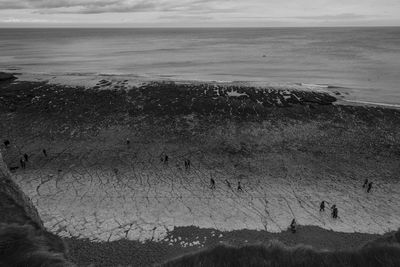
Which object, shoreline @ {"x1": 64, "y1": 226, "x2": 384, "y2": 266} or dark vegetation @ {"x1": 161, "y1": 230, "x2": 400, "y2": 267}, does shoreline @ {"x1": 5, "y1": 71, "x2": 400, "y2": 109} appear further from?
dark vegetation @ {"x1": 161, "y1": 230, "x2": 400, "y2": 267}

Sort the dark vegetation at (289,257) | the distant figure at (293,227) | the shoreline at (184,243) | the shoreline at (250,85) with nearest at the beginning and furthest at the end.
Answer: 1. the dark vegetation at (289,257)
2. the shoreline at (184,243)
3. the distant figure at (293,227)
4. the shoreline at (250,85)

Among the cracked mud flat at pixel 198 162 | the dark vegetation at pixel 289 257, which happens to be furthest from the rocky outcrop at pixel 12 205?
the dark vegetation at pixel 289 257

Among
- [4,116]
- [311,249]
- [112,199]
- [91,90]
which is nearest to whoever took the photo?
[311,249]

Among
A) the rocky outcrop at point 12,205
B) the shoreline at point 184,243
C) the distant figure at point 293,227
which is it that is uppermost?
the rocky outcrop at point 12,205

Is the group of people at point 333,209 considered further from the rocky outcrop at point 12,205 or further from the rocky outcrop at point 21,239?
the rocky outcrop at point 12,205

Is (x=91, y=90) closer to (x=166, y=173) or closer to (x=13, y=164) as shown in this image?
(x=13, y=164)

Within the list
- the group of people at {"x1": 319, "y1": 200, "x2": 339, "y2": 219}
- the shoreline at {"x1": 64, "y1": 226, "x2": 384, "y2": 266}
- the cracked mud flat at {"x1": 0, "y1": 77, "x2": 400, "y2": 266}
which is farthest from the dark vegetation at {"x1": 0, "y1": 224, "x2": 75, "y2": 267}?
the group of people at {"x1": 319, "y1": 200, "x2": 339, "y2": 219}

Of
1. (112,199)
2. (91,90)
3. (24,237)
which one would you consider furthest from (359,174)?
(91,90)
